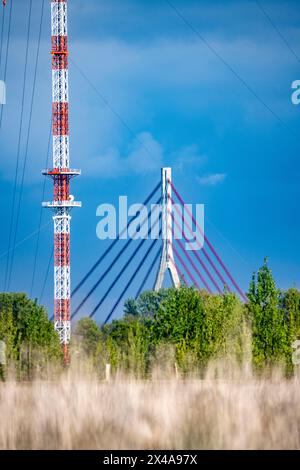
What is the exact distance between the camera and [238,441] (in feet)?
34.4

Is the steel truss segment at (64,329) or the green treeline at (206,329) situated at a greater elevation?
the steel truss segment at (64,329)

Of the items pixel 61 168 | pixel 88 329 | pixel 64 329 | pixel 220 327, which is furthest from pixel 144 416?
pixel 88 329

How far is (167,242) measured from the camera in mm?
53938

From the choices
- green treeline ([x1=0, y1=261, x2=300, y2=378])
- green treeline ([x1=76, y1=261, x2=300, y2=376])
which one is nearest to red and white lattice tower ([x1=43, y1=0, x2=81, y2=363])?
green treeline ([x1=0, y1=261, x2=300, y2=378])

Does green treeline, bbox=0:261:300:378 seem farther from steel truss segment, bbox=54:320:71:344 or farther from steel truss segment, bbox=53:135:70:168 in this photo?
steel truss segment, bbox=53:135:70:168

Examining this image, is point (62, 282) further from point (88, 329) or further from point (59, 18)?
point (88, 329)

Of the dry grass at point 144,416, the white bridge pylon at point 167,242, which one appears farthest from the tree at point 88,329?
the dry grass at point 144,416

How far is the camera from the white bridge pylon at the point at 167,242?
5275cm

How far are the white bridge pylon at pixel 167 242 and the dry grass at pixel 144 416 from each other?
37740 mm

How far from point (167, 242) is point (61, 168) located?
A: 14092mm

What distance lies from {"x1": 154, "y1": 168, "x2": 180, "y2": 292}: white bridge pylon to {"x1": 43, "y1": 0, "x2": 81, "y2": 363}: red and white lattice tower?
35.5 ft

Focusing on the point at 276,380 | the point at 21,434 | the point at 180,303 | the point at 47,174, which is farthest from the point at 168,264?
the point at 21,434

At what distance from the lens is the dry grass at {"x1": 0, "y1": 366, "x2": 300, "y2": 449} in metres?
10.6

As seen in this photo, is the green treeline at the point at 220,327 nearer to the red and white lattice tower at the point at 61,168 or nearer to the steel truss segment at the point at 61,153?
the red and white lattice tower at the point at 61,168
